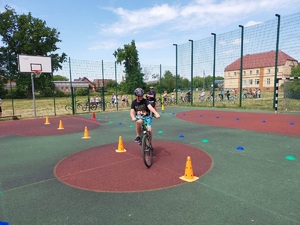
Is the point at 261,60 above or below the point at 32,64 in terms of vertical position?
above

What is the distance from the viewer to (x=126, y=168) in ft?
15.1


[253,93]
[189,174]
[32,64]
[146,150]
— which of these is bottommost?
[189,174]

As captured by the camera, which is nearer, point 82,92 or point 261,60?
point 261,60

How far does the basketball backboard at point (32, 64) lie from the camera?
14205mm

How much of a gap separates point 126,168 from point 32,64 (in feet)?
43.0

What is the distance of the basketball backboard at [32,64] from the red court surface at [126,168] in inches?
431

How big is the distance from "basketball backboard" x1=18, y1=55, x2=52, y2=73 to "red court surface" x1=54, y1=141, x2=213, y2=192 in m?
10.9

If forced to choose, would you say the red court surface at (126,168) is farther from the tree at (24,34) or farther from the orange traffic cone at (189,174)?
the tree at (24,34)

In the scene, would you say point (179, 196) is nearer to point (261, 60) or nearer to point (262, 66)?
point (261, 60)

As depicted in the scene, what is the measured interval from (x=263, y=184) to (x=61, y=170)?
12.5ft

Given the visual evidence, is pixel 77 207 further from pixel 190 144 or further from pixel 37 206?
pixel 190 144

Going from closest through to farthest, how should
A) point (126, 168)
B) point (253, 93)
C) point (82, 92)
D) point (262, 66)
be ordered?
point (126, 168) → point (262, 66) → point (82, 92) → point (253, 93)

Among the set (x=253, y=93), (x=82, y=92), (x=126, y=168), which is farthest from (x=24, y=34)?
(x=126, y=168)

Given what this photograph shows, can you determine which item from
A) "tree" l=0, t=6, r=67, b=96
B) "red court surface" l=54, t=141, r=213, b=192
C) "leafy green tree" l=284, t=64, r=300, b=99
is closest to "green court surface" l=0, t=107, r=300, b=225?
"red court surface" l=54, t=141, r=213, b=192
